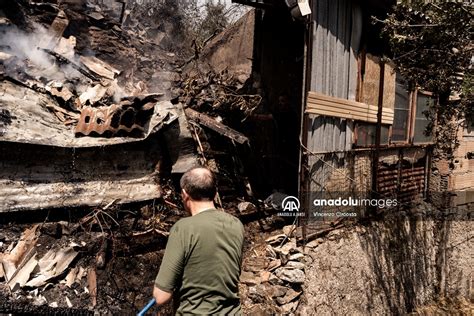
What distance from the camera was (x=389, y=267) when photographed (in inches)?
315

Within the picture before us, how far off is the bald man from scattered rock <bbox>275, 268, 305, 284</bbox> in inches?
131

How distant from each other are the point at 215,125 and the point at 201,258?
13.8ft

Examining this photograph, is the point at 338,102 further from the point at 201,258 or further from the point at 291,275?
the point at 201,258

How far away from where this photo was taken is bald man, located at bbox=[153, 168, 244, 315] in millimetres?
2301

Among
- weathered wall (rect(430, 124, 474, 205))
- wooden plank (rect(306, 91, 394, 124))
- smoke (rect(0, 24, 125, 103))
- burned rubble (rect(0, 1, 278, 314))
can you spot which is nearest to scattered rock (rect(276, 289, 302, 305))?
burned rubble (rect(0, 1, 278, 314))

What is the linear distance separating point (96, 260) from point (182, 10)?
13.8 metres

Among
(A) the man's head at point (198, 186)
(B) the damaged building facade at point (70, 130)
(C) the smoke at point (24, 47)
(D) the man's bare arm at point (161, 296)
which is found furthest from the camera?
(C) the smoke at point (24, 47)

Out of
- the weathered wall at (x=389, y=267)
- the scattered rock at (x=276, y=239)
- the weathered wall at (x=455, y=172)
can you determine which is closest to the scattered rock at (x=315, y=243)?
the weathered wall at (x=389, y=267)

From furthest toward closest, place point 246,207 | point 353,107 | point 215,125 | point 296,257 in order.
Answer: point 353,107, point 246,207, point 215,125, point 296,257

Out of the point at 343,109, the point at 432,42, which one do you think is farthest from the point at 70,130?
the point at 432,42

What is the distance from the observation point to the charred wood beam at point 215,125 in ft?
20.1

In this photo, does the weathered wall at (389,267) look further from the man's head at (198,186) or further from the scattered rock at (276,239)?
the man's head at (198,186)

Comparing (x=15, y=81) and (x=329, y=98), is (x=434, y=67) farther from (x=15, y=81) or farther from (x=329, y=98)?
(x=15, y=81)

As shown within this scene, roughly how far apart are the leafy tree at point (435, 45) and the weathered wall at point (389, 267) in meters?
3.02
